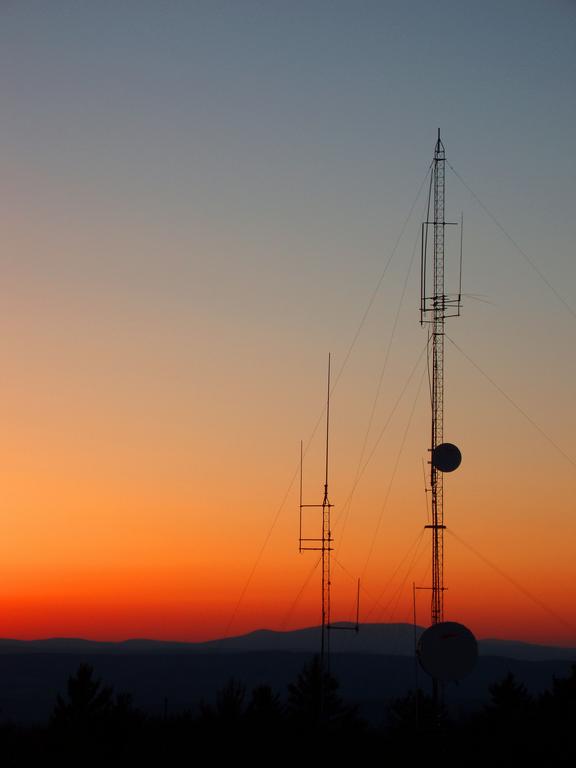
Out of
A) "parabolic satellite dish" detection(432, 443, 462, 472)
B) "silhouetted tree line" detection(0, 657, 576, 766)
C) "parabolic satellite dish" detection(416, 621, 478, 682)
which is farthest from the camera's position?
"parabolic satellite dish" detection(432, 443, 462, 472)

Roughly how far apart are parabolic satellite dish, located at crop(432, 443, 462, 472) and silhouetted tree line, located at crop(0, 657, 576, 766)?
779 cm

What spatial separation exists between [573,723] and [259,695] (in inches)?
1119

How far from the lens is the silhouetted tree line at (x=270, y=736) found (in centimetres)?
4362

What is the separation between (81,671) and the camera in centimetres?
7925

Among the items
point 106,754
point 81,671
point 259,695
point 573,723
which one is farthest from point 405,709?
point 573,723

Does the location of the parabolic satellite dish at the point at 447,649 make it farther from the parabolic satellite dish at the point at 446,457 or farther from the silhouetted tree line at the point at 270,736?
the parabolic satellite dish at the point at 446,457

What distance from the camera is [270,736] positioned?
50438 millimetres

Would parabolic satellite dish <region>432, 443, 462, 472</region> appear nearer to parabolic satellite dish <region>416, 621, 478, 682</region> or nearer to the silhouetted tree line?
parabolic satellite dish <region>416, 621, 478, 682</region>

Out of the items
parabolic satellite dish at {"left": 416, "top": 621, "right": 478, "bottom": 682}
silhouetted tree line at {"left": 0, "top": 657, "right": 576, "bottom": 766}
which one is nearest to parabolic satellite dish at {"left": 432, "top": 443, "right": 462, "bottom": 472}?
parabolic satellite dish at {"left": 416, "top": 621, "right": 478, "bottom": 682}

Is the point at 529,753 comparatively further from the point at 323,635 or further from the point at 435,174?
the point at 435,174

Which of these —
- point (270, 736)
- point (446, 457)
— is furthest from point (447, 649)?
point (270, 736)

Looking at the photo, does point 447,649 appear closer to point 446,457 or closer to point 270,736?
point 446,457

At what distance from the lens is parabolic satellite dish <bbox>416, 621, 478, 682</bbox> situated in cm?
4256

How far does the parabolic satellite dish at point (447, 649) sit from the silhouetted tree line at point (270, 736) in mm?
1921
